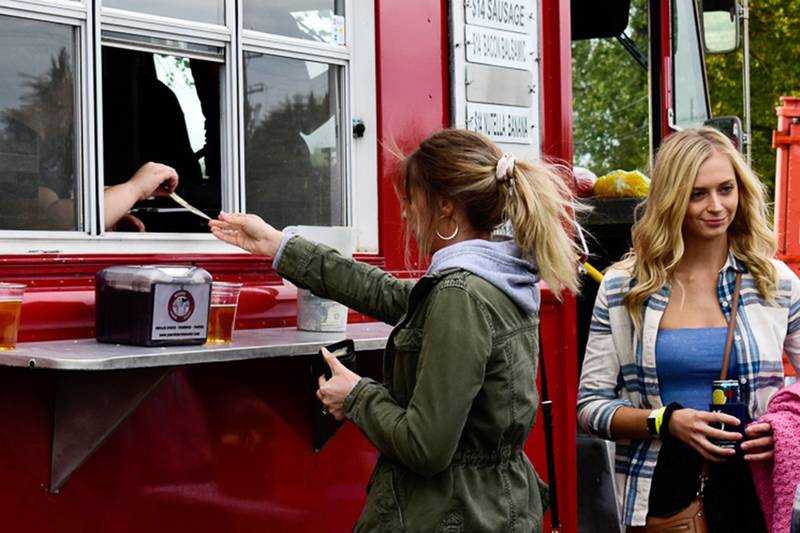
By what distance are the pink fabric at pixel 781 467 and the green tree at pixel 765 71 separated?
14253mm

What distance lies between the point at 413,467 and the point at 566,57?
2.26 metres

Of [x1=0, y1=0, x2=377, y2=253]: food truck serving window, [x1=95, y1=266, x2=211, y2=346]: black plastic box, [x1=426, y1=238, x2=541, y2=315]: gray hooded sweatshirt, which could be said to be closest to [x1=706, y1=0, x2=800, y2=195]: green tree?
[x1=0, y1=0, x2=377, y2=253]: food truck serving window

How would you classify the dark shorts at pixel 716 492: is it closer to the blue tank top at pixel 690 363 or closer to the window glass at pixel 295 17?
the blue tank top at pixel 690 363

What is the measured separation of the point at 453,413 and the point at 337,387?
1.05 ft

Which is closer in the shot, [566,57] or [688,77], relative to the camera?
[566,57]

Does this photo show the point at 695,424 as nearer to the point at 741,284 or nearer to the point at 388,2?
the point at 741,284

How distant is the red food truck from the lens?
269 centimetres

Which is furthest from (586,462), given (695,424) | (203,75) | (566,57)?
(203,75)

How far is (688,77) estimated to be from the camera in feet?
17.8

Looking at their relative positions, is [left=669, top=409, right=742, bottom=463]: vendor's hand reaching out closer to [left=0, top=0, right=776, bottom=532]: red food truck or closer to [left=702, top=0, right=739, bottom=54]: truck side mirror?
[left=0, top=0, right=776, bottom=532]: red food truck

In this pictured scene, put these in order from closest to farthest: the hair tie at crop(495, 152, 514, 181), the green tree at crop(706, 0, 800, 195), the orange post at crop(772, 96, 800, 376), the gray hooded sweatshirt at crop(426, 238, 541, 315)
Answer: the gray hooded sweatshirt at crop(426, 238, 541, 315), the hair tie at crop(495, 152, 514, 181), the orange post at crop(772, 96, 800, 376), the green tree at crop(706, 0, 800, 195)

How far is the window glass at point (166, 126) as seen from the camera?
10.6 feet

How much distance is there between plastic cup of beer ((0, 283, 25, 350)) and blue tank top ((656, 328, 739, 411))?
5.02 feet

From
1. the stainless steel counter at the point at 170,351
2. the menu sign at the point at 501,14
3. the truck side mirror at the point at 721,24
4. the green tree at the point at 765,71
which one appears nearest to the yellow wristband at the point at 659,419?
the stainless steel counter at the point at 170,351
